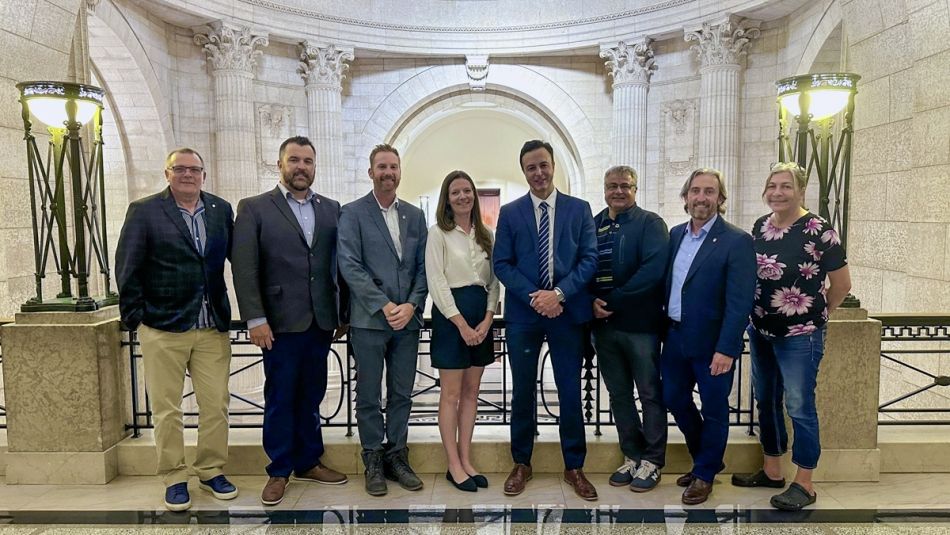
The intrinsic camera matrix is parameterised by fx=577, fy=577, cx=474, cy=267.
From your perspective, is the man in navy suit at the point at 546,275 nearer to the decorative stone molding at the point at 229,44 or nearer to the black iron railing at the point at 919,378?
the black iron railing at the point at 919,378

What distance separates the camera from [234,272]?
3.12 metres

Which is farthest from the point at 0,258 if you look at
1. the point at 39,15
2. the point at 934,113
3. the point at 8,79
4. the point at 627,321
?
the point at 934,113

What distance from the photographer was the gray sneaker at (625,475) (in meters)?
3.34

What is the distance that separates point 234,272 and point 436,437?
159 centimetres

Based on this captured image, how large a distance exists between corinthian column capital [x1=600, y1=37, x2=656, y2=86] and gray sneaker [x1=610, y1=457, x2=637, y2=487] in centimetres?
955

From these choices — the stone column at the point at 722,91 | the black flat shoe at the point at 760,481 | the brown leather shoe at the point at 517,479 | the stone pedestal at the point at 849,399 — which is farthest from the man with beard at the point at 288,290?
the stone column at the point at 722,91

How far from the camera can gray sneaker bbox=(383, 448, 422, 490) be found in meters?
3.29

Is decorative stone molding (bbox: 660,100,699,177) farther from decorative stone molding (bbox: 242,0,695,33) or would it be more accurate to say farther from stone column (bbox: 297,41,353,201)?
stone column (bbox: 297,41,353,201)

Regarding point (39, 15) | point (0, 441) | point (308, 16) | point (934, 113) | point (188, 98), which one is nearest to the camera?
point (0, 441)

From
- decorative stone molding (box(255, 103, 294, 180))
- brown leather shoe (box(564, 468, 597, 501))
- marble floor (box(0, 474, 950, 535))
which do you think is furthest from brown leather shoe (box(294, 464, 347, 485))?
decorative stone molding (box(255, 103, 294, 180))

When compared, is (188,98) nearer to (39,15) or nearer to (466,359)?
(39,15)

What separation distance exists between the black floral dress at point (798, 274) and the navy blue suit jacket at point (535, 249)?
0.91 m

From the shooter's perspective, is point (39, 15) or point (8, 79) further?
point (39, 15)

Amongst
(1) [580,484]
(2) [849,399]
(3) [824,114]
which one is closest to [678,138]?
(3) [824,114]
